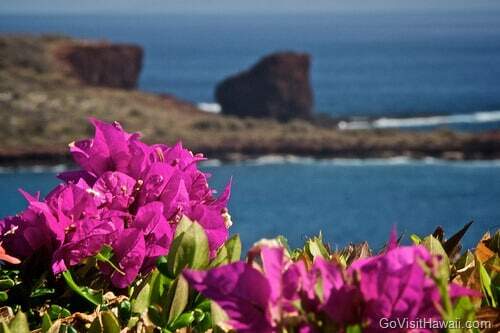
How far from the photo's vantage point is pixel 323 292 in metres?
0.78

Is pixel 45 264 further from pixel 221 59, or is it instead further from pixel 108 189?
pixel 221 59

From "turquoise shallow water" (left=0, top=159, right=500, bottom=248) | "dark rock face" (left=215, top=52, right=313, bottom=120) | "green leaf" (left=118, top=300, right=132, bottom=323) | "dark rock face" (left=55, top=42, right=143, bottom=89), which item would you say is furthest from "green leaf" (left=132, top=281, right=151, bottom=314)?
"dark rock face" (left=215, top=52, right=313, bottom=120)

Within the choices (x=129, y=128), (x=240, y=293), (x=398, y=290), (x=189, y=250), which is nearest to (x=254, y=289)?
(x=240, y=293)

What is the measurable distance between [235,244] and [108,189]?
0.58ft

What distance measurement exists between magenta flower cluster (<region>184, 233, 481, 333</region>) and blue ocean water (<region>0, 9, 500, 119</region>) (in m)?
51.2

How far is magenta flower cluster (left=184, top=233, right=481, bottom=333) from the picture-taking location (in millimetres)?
776

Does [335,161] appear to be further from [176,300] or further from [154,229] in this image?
[176,300]

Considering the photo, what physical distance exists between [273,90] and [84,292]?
44820mm

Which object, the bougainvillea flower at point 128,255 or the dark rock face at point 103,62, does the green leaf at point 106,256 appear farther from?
the dark rock face at point 103,62

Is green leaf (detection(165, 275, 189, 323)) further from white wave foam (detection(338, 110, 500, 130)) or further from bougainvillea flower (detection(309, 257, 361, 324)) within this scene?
white wave foam (detection(338, 110, 500, 130))

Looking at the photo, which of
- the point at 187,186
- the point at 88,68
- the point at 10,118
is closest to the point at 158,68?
the point at 88,68

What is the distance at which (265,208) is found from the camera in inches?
1057

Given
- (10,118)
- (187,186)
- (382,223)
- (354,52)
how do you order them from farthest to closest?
(354,52), (10,118), (382,223), (187,186)

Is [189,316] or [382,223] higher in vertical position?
[189,316]
